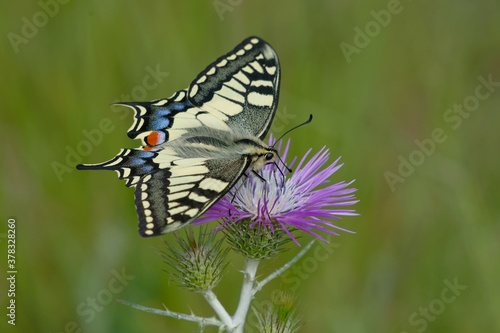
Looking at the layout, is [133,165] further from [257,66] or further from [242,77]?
[257,66]

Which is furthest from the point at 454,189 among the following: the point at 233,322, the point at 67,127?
the point at 67,127

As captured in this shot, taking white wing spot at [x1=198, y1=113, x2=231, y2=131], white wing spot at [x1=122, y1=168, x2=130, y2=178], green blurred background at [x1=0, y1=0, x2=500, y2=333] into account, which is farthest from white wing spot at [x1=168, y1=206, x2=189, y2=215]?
green blurred background at [x1=0, y1=0, x2=500, y2=333]

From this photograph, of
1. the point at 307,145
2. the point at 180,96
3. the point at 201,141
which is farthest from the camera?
the point at 307,145

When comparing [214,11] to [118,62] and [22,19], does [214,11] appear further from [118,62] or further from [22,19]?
[22,19]

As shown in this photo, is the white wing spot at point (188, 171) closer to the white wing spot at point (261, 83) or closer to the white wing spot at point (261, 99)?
the white wing spot at point (261, 99)

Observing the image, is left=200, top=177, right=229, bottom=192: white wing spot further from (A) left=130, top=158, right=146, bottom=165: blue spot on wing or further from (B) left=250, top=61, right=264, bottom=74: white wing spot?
(B) left=250, top=61, right=264, bottom=74: white wing spot

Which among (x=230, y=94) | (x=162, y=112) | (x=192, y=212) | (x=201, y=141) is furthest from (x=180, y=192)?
(x=230, y=94)

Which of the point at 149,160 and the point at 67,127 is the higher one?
the point at 67,127
